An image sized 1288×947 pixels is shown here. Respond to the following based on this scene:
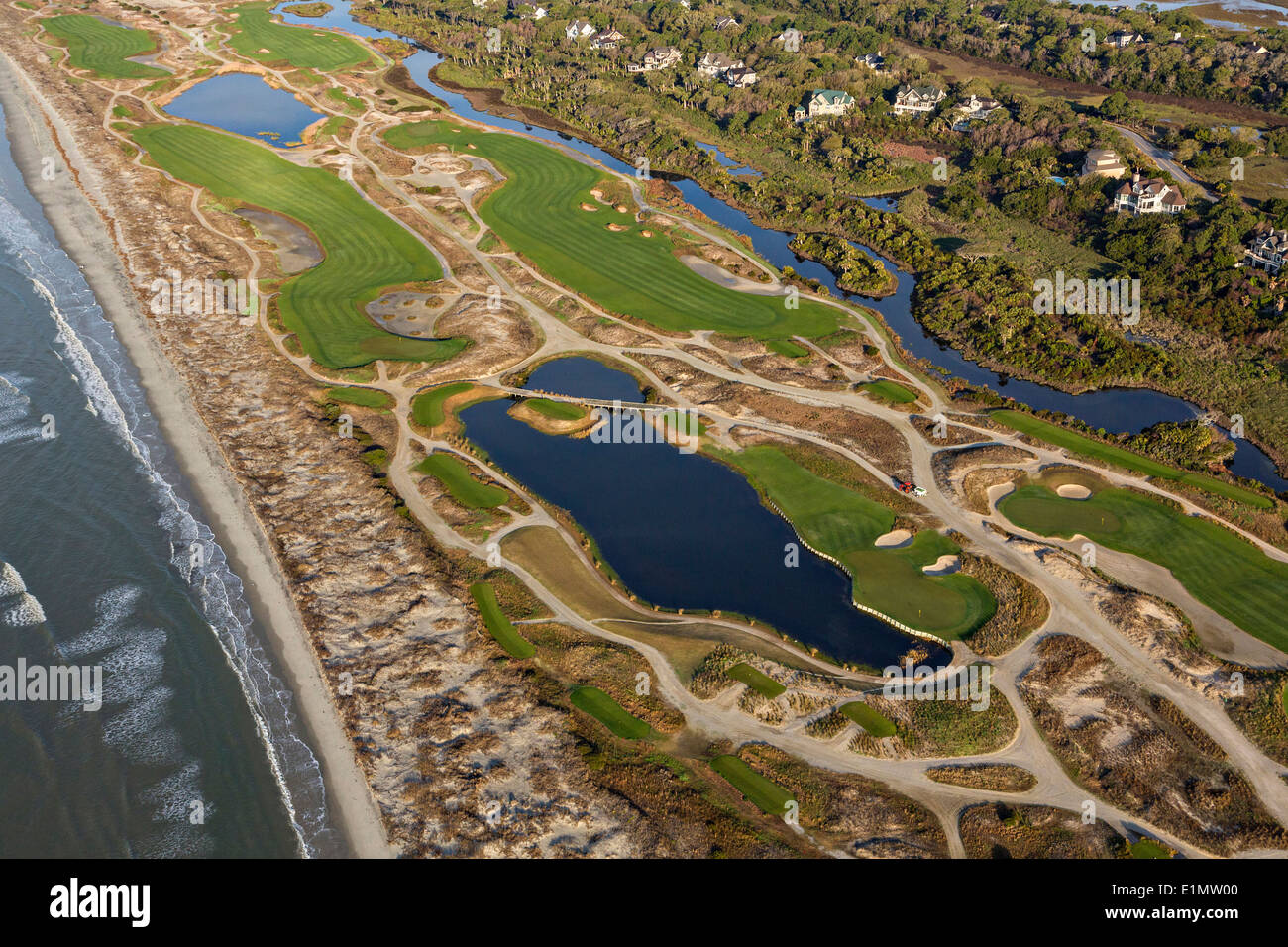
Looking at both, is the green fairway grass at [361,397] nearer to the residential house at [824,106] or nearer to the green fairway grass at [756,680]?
the green fairway grass at [756,680]

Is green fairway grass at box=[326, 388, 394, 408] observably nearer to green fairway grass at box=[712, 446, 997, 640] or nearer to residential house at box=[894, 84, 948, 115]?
green fairway grass at box=[712, 446, 997, 640]

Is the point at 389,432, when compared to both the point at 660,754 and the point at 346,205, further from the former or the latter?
the point at 346,205

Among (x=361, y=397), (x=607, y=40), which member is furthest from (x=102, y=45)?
(x=361, y=397)

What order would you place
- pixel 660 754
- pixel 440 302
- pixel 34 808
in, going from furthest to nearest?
pixel 440 302 → pixel 660 754 → pixel 34 808

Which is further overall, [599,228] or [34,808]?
[599,228]

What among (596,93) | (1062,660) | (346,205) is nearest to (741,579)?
(1062,660)

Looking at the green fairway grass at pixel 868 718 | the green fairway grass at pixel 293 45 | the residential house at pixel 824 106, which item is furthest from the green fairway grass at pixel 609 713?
the green fairway grass at pixel 293 45

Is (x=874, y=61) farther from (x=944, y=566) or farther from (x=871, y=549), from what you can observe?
(x=944, y=566)
